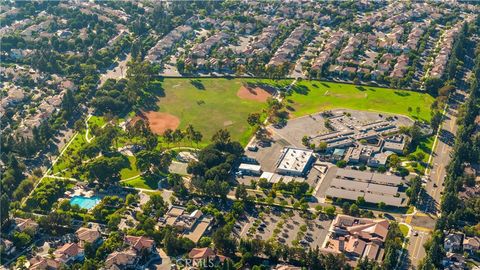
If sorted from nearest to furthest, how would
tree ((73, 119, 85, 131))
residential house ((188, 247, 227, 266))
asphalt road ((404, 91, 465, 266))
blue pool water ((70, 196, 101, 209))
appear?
residential house ((188, 247, 227, 266)) < asphalt road ((404, 91, 465, 266)) < blue pool water ((70, 196, 101, 209)) < tree ((73, 119, 85, 131))

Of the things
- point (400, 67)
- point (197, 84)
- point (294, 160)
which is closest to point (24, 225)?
point (294, 160)

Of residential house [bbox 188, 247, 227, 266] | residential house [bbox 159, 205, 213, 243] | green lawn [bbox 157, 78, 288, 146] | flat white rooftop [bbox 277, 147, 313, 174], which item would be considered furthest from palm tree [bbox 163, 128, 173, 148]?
residential house [bbox 188, 247, 227, 266]

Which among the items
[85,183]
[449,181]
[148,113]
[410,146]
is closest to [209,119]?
[148,113]

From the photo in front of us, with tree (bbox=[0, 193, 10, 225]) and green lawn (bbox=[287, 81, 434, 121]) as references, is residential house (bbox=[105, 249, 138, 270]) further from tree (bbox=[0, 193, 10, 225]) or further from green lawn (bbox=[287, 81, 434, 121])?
green lawn (bbox=[287, 81, 434, 121])

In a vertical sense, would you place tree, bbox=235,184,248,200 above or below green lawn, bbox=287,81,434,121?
below

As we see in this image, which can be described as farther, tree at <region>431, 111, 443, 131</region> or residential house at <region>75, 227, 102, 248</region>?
tree at <region>431, 111, 443, 131</region>

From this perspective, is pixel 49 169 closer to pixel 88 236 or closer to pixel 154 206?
pixel 154 206
